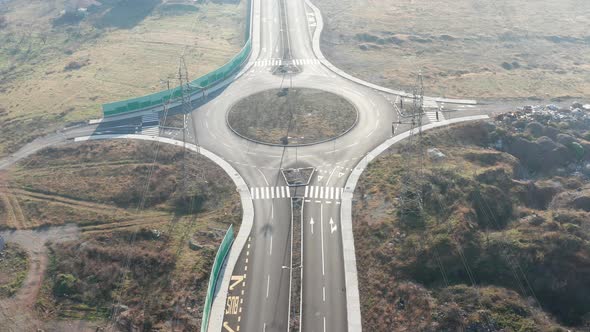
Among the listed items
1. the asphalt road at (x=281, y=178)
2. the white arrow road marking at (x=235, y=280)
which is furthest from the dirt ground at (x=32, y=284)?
the asphalt road at (x=281, y=178)

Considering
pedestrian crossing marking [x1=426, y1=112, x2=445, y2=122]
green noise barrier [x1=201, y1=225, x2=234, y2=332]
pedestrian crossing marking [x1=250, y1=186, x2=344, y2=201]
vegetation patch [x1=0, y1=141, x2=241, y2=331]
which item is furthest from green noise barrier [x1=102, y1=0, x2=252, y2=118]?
pedestrian crossing marking [x1=426, y1=112, x2=445, y2=122]

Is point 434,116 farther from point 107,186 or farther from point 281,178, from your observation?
point 107,186

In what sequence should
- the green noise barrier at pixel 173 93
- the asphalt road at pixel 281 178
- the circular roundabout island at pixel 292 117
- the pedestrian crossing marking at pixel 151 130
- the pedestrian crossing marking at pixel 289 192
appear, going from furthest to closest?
the green noise barrier at pixel 173 93 → the pedestrian crossing marking at pixel 151 130 → the circular roundabout island at pixel 292 117 → the pedestrian crossing marking at pixel 289 192 → the asphalt road at pixel 281 178

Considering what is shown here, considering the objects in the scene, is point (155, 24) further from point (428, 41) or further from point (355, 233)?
point (355, 233)

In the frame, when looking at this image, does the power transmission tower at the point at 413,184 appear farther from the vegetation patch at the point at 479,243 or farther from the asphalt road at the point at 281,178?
the asphalt road at the point at 281,178

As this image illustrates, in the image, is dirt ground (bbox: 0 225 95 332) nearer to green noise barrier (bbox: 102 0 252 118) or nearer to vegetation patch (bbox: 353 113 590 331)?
green noise barrier (bbox: 102 0 252 118)

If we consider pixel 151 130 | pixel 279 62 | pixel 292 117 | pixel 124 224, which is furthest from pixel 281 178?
pixel 279 62
